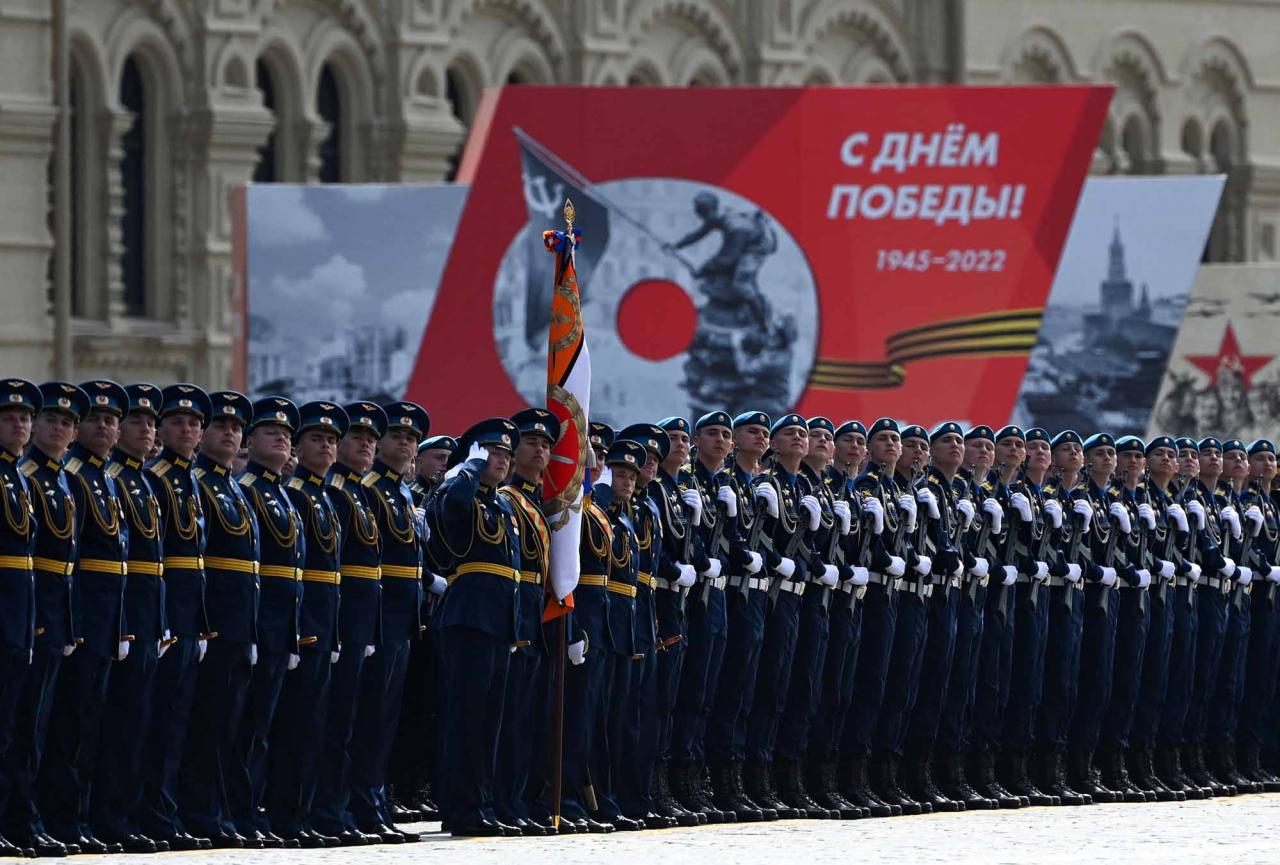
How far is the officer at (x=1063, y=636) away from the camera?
51.0 ft

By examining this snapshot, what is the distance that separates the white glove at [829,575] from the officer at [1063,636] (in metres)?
1.64

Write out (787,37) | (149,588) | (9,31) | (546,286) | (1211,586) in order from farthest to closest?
1. (787,37)
2. (9,31)
3. (546,286)
4. (1211,586)
5. (149,588)

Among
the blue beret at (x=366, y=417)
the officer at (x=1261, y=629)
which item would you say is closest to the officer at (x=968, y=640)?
the officer at (x=1261, y=629)

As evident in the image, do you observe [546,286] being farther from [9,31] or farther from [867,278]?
[9,31]

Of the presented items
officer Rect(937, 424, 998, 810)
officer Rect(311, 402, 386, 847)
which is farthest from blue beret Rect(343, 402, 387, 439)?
officer Rect(937, 424, 998, 810)

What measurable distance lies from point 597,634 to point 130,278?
1562 centimetres

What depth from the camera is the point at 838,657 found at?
47.1 ft

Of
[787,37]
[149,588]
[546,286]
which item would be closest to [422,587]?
[149,588]

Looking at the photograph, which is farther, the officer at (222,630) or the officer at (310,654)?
the officer at (310,654)

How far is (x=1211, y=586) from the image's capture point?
16.7 m

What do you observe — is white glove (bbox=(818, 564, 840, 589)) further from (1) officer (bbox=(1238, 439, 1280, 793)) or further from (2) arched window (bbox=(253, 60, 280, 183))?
(2) arched window (bbox=(253, 60, 280, 183))

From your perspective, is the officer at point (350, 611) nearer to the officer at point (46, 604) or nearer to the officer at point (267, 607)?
the officer at point (267, 607)

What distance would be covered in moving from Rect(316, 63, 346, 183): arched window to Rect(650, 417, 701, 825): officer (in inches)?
621

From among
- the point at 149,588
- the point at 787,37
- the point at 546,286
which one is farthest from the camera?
the point at 787,37
